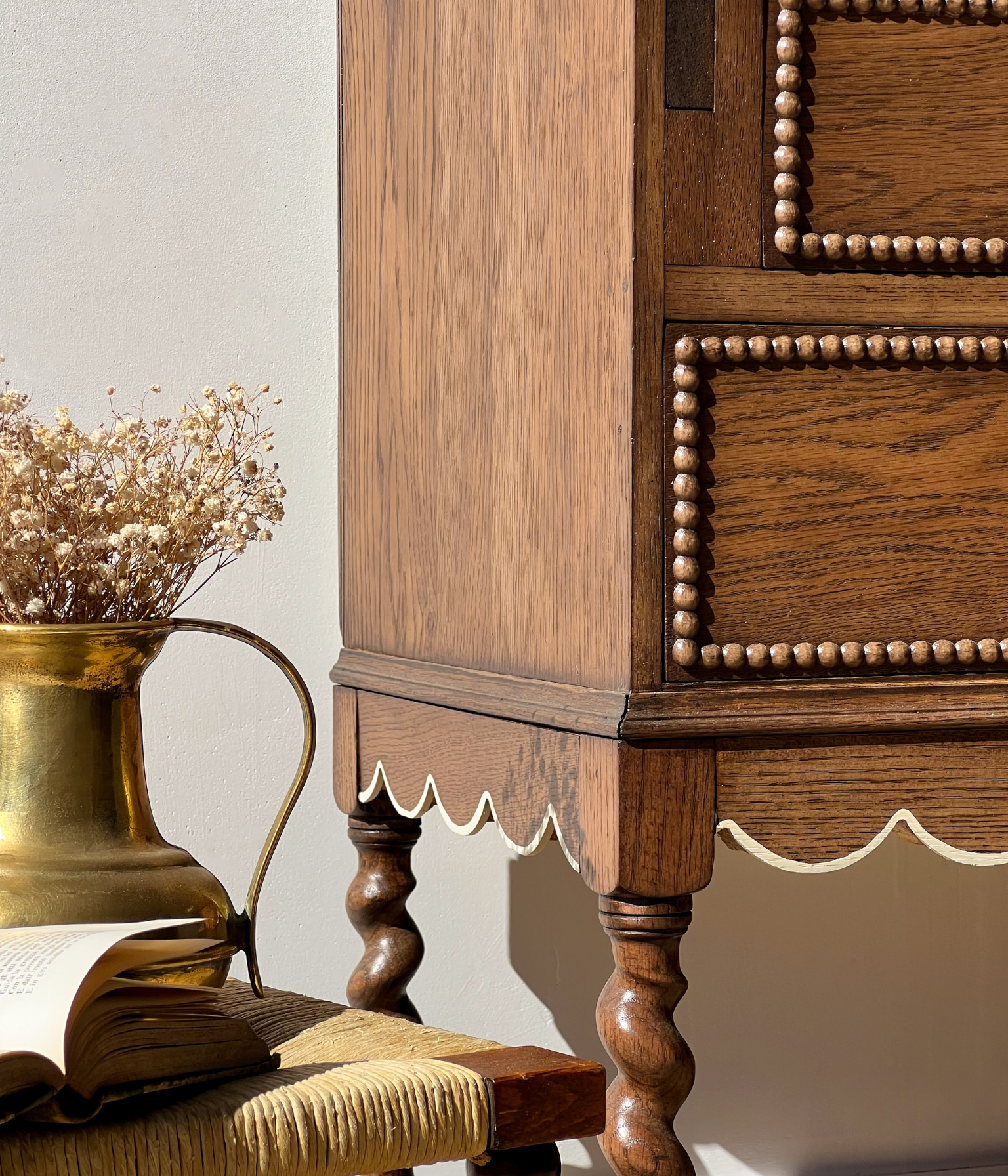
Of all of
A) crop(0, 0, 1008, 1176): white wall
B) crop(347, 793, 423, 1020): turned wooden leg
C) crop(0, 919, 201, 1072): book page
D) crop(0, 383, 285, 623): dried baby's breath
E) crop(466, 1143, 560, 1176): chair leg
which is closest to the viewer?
crop(0, 919, 201, 1072): book page

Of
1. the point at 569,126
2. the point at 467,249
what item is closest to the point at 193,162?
the point at 467,249

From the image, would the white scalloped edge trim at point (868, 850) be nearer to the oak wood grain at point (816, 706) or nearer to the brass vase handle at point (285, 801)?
the oak wood grain at point (816, 706)

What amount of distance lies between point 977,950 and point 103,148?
107 cm

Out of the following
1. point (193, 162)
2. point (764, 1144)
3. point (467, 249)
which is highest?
point (193, 162)

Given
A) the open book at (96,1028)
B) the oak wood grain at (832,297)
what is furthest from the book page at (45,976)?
the oak wood grain at (832,297)

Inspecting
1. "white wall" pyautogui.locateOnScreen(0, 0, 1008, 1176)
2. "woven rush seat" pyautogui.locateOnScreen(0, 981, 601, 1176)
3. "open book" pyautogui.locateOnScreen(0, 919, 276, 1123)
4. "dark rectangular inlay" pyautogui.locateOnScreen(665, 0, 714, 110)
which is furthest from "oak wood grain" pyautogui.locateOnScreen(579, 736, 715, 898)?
"white wall" pyautogui.locateOnScreen(0, 0, 1008, 1176)

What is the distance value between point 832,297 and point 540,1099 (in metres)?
0.44

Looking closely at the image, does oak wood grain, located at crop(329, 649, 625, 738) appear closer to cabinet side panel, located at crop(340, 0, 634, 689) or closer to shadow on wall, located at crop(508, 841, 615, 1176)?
cabinet side panel, located at crop(340, 0, 634, 689)

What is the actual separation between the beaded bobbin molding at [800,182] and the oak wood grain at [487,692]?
26 centimetres

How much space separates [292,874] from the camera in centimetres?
140

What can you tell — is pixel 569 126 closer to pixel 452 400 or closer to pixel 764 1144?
pixel 452 400

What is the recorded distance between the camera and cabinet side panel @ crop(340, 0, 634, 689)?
2.88ft

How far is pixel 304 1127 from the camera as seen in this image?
0.71m

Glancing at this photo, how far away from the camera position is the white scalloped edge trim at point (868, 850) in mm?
858
